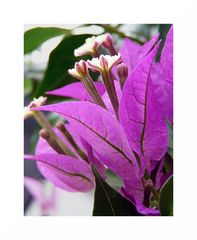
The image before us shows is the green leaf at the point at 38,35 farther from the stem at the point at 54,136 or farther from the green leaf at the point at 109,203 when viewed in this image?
the green leaf at the point at 109,203

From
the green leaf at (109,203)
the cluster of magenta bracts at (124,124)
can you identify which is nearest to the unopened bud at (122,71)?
the cluster of magenta bracts at (124,124)

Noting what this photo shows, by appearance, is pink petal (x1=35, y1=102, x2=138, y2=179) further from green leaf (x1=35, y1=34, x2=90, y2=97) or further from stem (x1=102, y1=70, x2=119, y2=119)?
green leaf (x1=35, y1=34, x2=90, y2=97)

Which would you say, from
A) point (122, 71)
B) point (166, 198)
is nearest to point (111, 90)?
point (122, 71)

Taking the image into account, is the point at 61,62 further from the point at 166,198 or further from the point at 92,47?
the point at 166,198

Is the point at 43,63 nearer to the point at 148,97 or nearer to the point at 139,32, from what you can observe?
the point at 139,32
